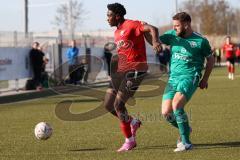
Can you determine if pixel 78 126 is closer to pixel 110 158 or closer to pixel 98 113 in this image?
pixel 98 113

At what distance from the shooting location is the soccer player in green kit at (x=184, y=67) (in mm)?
9906

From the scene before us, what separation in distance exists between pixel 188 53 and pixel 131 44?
91cm

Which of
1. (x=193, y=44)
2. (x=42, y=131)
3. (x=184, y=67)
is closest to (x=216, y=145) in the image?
(x=184, y=67)

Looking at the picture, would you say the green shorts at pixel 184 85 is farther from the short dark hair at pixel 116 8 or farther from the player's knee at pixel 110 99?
the short dark hair at pixel 116 8

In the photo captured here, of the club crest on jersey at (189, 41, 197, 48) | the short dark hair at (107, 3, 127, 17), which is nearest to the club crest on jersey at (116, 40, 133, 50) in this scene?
the short dark hair at (107, 3, 127, 17)

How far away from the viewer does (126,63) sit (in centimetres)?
1035

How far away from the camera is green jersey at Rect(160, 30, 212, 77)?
999 centimetres

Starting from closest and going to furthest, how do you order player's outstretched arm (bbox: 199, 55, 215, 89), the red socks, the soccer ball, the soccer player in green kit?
the soccer player in green kit < player's outstretched arm (bbox: 199, 55, 215, 89) < the red socks < the soccer ball

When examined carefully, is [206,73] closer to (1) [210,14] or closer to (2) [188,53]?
(2) [188,53]

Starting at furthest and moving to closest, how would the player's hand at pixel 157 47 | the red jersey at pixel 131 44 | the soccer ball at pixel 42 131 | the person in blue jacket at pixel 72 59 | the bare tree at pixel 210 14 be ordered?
the bare tree at pixel 210 14 < the person in blue jacket at pixel 72 59 < the soccer ball at pixel 42 131 < the red jersey at pixel 131 44 < the player's hand at pixel 157 47

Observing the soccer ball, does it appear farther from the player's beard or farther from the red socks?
the player's beard

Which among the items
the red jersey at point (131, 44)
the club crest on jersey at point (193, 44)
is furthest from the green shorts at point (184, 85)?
the red jersey at point (131, 44)

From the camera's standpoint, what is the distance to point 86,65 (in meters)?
32.9

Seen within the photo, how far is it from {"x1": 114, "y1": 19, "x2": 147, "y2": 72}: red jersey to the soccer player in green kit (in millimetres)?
181
